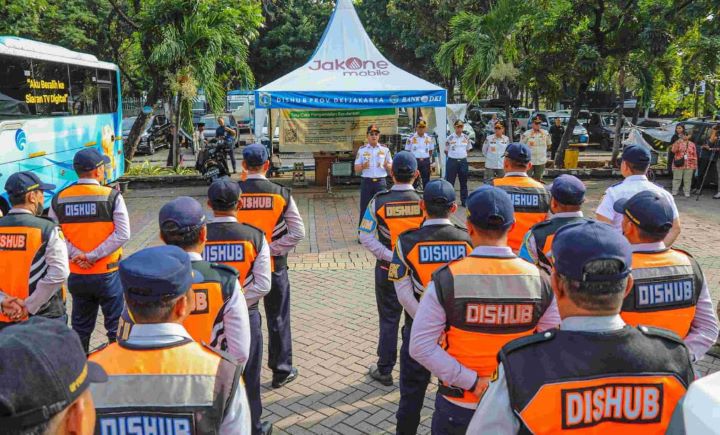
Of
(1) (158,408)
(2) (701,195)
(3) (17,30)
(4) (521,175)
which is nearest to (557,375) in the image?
(1) (158,408)

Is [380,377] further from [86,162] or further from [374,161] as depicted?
[374,161]

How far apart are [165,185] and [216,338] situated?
534 inches

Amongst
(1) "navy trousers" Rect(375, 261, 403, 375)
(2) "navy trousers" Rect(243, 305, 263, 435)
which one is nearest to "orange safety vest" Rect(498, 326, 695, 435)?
(2) "navy trousers" Rect(243, 305, 263, 435)

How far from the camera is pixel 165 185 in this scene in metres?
15.8

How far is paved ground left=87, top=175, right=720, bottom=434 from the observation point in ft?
15.5

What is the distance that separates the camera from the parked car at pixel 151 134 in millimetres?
23719

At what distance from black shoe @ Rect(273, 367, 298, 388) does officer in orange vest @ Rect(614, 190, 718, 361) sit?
315 centimetres

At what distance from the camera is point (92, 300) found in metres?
5.09

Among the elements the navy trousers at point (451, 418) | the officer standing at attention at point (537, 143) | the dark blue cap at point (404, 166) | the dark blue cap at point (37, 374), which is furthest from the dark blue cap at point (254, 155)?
the officer standing at attention at point (537, 143)

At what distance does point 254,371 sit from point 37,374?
2724mm

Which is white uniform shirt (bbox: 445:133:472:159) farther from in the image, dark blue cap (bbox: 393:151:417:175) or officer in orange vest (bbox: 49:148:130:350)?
officer in orange vest (bbox: 49:148:130:350)

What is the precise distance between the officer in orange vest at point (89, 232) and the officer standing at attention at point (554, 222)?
11.0 feet

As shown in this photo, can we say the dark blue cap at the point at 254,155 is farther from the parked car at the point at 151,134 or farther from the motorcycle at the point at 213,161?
the parked car at the point at 151,134

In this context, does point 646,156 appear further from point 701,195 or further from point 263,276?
point 701,195
